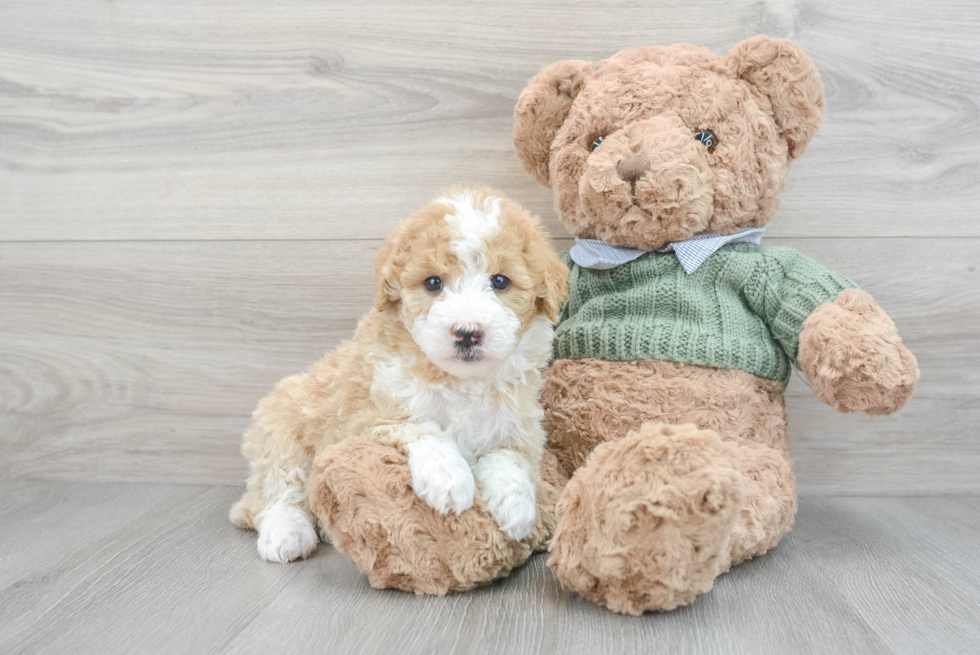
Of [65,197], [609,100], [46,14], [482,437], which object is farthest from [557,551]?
[46,14]

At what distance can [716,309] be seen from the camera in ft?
3.22

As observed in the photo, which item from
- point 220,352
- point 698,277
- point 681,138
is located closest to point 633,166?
point 681,138

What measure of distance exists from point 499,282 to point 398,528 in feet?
0.95

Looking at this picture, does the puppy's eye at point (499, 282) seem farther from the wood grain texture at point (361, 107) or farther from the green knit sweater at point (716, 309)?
the wood grain texture at point (361, 107)

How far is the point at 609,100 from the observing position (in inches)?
39.3

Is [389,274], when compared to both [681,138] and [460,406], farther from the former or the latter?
[681,138]

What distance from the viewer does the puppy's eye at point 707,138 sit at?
0.98 metres

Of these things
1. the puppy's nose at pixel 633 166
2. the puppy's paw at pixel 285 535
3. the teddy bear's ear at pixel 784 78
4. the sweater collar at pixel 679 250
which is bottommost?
the puppy's paw at pixel 285 535

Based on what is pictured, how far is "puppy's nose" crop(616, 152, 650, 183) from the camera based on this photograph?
0.93 meters

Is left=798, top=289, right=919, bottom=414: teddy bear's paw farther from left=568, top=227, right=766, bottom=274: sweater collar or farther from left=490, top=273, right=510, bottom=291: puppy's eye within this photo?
left=490, top=273, right=510, bottom=291: puppy's eye

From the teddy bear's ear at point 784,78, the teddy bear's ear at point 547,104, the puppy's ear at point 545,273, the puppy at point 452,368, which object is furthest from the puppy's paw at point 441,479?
the teddy bear's ear at point 784,78

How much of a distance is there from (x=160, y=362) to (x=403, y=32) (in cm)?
73

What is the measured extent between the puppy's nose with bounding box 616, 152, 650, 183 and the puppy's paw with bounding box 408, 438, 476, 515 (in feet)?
1.36

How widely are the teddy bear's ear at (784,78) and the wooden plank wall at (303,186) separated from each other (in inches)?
9.5
